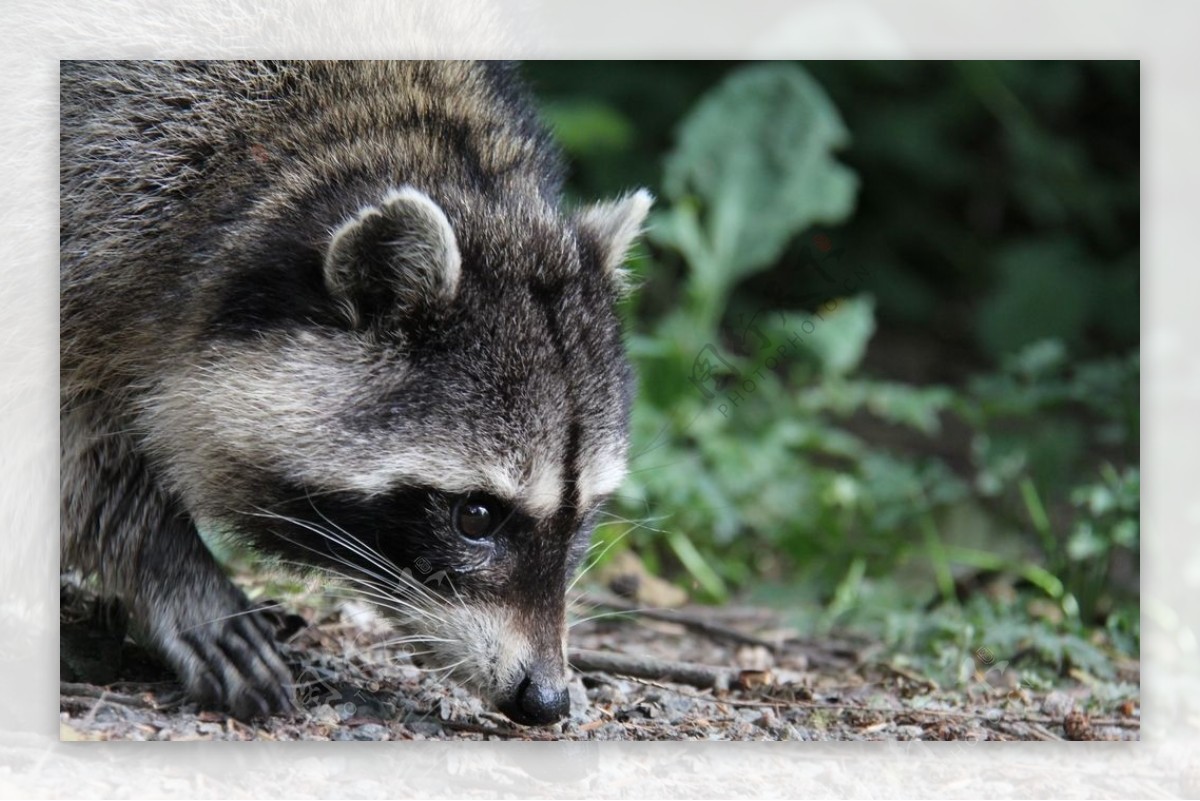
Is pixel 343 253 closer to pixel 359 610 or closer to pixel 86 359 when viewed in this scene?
Result: pixel 86 359

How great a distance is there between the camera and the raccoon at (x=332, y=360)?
384 centimetres

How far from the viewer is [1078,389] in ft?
19.9

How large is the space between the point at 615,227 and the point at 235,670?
1889 millimetres

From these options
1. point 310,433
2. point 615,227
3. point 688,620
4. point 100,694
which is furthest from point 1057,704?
point 100,694

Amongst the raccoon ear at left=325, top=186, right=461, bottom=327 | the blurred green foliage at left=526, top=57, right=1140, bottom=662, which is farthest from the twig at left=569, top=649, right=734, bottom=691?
the raccoon ear at left=325, top=186, right=461, bottom=327

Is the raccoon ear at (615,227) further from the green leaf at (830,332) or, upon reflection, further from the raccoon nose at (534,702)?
the green leaf at (830,332)

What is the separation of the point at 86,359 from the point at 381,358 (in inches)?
40.7

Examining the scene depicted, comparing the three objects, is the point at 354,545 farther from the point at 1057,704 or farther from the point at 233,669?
the point at 1057,704

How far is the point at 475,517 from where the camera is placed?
388 cm

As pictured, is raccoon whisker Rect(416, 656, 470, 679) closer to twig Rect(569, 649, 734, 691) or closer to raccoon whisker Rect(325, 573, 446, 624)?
raccoon whisker Rect(325, 573, 446, 624)

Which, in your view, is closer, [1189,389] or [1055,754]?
[1055,754]

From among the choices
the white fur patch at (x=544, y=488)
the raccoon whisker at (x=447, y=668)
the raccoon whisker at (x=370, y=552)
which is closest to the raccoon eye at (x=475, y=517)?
the white fur patch at (x=544, y=488)

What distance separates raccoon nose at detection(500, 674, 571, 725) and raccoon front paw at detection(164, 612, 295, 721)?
91 cm

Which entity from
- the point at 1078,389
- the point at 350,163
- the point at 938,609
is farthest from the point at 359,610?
the point at 1078,389
